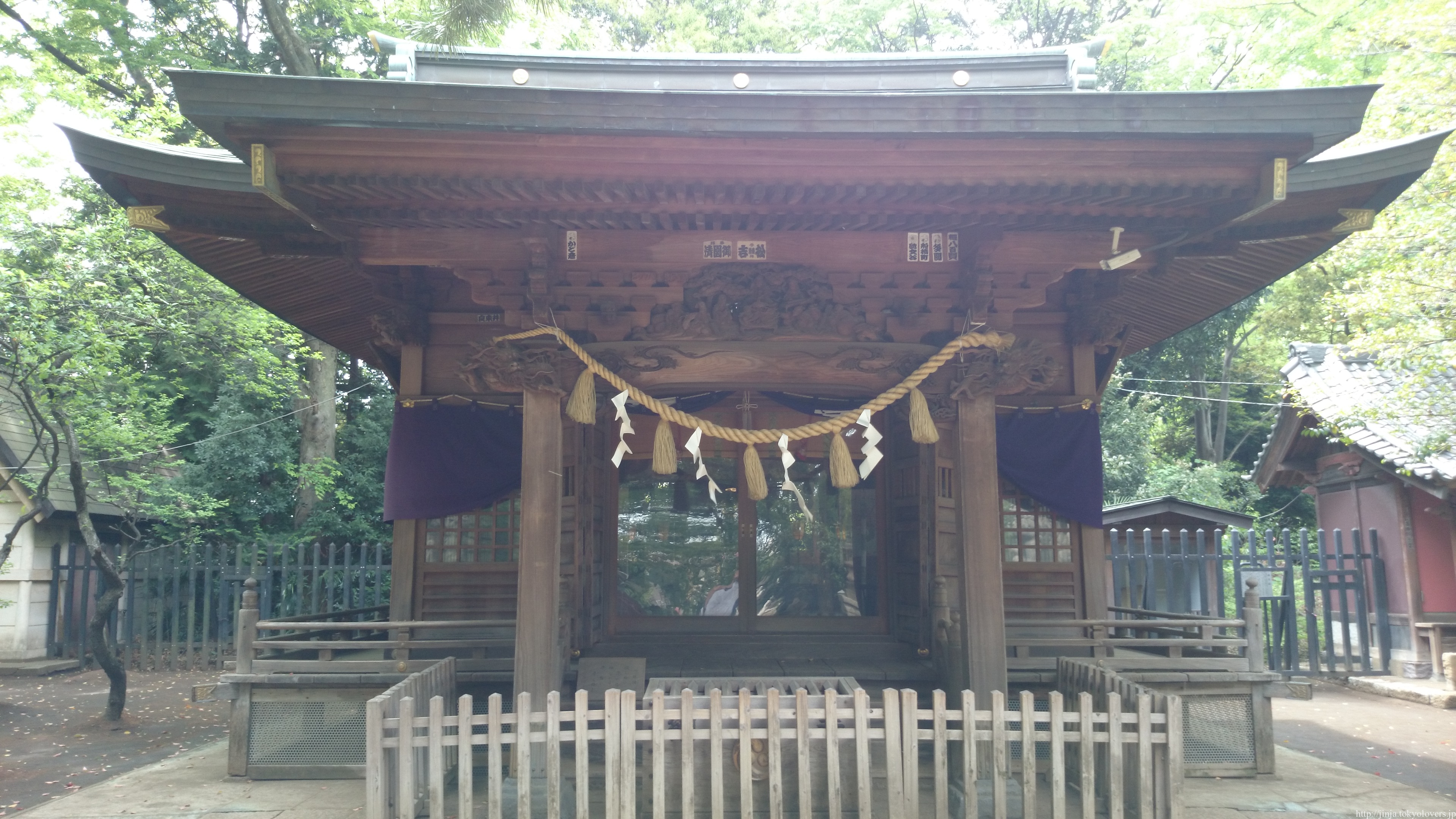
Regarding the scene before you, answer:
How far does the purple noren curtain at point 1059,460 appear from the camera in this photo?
8.24m

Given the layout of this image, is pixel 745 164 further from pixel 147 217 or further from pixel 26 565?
pixel 26 565

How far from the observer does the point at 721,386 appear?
732 cm

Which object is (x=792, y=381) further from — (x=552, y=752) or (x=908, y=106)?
(x=552, y=752)

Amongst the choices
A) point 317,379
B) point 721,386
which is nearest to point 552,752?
point 721,386

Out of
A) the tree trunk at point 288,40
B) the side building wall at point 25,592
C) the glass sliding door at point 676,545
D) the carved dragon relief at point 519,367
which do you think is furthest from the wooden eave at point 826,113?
the tree trunk at point 288,40

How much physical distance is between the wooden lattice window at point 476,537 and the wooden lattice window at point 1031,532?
4.55 meters

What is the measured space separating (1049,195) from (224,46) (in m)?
18.5

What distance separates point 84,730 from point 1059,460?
10.5 meters

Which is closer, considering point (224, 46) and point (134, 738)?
point (134, 738)

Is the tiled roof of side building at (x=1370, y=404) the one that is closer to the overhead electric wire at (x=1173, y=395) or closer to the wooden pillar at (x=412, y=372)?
the overhead electric wire at (x=1173, y=395)

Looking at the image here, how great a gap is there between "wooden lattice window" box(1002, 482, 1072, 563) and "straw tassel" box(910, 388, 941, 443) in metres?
2.19

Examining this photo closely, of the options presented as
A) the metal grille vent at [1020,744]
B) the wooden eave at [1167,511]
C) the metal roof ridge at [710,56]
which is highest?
the metal roof ridge at [710,56]

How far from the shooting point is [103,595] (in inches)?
406

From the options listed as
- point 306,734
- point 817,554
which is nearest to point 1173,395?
point 817,554
